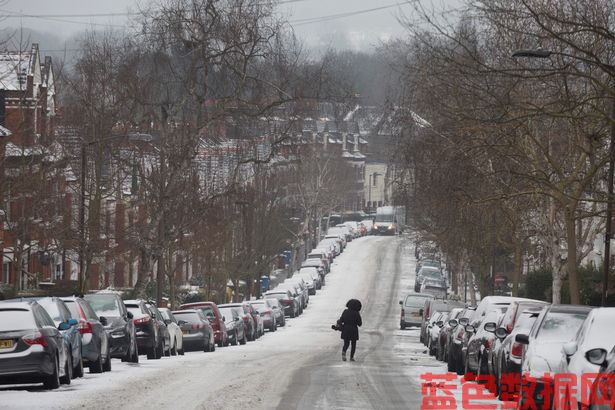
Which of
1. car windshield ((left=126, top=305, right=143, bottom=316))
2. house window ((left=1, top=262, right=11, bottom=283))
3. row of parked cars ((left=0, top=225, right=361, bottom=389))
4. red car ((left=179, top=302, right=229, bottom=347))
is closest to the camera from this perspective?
row of parked cars ((left=0, top=225, right=361, bottom=389))

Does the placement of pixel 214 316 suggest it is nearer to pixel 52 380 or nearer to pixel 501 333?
pixel 501 333

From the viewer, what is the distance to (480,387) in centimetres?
2347

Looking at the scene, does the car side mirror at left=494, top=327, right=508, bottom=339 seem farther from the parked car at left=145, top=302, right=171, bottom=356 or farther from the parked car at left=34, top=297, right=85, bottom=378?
the parked car at left=145, top=302, right=171, bottom=356

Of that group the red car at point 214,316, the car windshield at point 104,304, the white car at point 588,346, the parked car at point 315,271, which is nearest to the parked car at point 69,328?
the car windshield at point 104,304

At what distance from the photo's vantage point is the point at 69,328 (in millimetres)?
22969

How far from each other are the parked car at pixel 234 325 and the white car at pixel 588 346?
32.1 meters

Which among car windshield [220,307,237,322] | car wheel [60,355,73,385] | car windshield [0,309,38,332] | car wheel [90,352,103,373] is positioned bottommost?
car windshield [220,307,237,322]

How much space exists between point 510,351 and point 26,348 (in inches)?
279

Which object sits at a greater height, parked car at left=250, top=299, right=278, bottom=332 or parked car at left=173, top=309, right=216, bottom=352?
parked car at left=173, top=309, right=216, bottom=352

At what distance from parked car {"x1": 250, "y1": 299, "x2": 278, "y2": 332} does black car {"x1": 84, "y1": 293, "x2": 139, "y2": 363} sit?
32.2 meters

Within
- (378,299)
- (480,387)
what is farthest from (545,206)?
(378,299)

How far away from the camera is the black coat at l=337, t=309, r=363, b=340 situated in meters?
32.6

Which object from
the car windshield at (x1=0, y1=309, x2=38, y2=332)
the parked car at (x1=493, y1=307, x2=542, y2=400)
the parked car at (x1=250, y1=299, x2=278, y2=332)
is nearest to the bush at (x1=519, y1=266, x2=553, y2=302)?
the parked car at (x1=250, y1=299, x2=278, y2=332)

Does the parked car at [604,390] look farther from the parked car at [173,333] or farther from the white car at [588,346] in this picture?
the parked car at [173,333]
